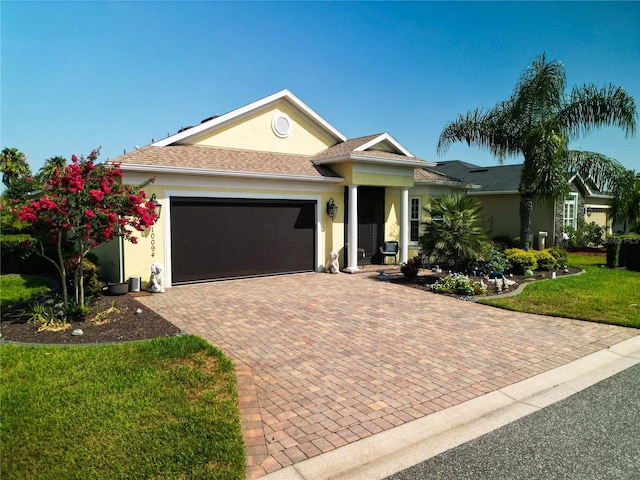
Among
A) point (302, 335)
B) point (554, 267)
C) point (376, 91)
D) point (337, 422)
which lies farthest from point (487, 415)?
point (376, 91)

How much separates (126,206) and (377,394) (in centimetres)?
589

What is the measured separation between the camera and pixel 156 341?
20.8 ft

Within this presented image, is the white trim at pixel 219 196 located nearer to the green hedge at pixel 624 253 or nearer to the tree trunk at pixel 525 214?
the tree trunk at pixel 525 214

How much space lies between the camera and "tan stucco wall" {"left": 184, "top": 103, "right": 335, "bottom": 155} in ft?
46.3

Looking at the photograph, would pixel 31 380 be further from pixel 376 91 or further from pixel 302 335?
pixel 376 91

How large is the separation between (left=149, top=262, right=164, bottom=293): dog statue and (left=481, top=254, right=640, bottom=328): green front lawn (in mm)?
8576

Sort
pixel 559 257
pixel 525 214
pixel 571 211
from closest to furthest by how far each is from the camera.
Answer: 1. pixel 559 257
2. pixel 525 214
3. pixel 571 211

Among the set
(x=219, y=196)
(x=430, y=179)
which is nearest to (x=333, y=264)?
(x=219, y=196)

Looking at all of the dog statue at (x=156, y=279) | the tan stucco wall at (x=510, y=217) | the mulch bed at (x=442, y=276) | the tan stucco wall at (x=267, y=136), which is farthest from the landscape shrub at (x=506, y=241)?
the dog statue at (x=156, y=279)

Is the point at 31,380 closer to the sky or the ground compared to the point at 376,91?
closer to the ground

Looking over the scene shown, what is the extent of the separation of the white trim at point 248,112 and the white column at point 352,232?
10.2 ft

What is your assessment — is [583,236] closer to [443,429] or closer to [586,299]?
[586,299]

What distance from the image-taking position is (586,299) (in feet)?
34.0

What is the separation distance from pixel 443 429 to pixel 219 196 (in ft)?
32.7
